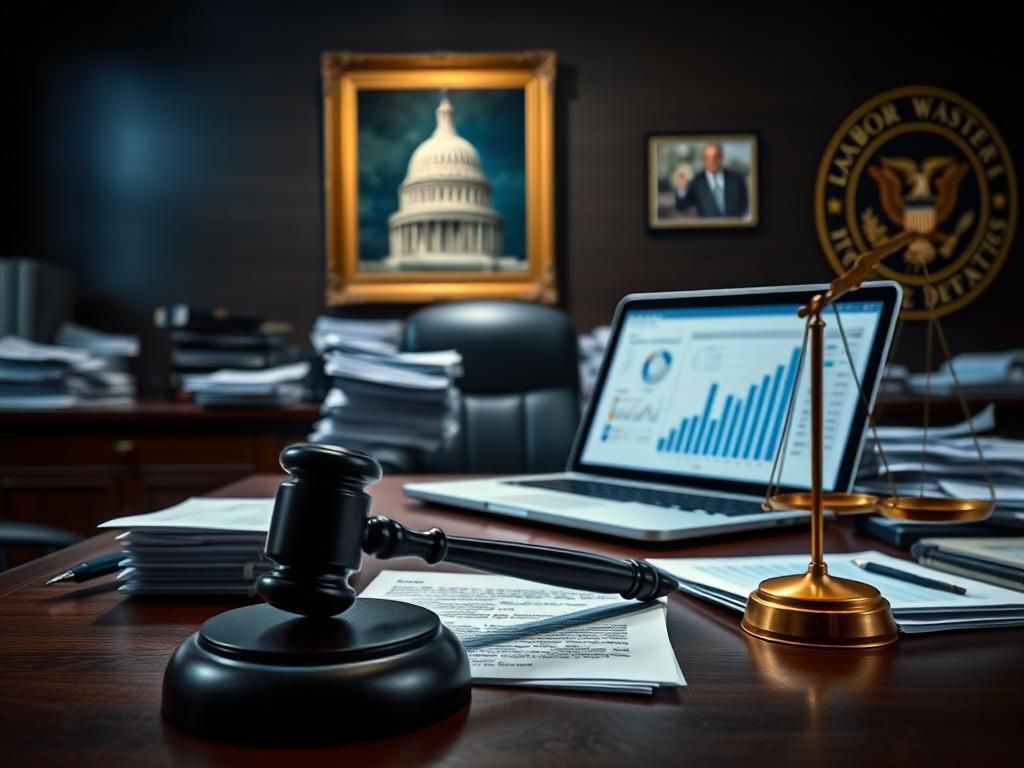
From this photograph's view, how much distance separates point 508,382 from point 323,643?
180 cm

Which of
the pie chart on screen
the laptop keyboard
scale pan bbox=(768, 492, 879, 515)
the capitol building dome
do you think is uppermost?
the capitol building dome

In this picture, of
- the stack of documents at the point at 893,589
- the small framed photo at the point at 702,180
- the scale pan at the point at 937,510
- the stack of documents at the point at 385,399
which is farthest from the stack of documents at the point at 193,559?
the small framed photo at the point at 702,180

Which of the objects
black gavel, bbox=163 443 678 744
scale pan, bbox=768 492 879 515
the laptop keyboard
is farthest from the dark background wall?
black gavel, bbox=163 443 678 744

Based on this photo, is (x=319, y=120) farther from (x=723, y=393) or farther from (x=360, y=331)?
(x=723, y=393)

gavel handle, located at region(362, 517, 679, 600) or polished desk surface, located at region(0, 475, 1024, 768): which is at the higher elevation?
gavel handle, located at region(362, 517, 679, 600)

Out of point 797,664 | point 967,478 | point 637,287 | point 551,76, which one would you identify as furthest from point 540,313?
point 797,664

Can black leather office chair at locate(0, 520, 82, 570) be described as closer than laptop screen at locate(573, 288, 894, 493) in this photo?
No

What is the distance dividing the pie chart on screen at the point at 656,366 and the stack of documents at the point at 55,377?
2037mm

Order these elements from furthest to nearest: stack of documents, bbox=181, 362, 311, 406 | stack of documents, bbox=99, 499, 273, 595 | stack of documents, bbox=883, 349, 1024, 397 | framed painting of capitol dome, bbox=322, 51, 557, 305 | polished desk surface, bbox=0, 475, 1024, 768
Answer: framed painting of capitol dome, bbox=322, 51, 557, 305 → stack of documents, bbox=883, 349, 1024, 397 → stack of documents, bbox=181, 362, 311, 406 → stack of documents, bbox=99, 499, 273, 595 → polished desk surface, bbox=0, 475, 1024, 768

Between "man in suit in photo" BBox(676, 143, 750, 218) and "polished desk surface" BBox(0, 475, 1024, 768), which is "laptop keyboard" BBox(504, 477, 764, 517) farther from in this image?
"man in suit in photo" BBox(676, 143, 750, 218)

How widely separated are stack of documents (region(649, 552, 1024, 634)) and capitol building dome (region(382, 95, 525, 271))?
8.07ft

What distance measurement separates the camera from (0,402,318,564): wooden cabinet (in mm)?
2545

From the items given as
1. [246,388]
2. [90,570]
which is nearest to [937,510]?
[90,570]

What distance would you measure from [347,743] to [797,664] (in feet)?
0.85
